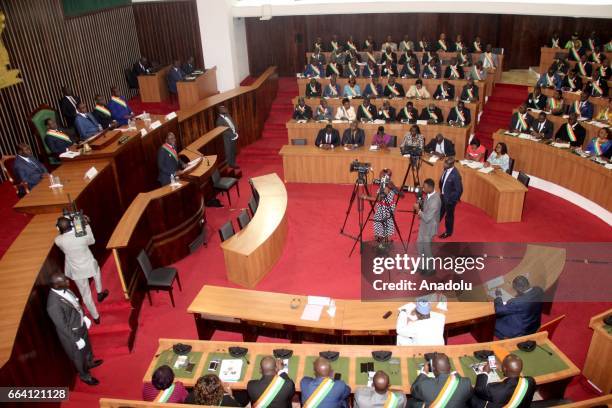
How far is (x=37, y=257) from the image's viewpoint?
6.47 m

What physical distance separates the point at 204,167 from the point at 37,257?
12.8 feet

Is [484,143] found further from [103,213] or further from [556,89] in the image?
[103,213]

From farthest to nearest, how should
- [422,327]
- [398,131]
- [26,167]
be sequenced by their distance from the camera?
[398,131]
[26,167]
[422,327]

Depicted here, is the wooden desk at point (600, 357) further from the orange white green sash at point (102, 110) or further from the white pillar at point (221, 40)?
the white pillar at point (221, 40)

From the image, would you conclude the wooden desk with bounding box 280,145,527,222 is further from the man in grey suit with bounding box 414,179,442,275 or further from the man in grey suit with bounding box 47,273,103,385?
the man in grey suit with bounding box 47,273,103,385

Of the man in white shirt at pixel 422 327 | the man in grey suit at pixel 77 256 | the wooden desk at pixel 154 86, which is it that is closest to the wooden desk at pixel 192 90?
the wooden desk at pixel 154 86

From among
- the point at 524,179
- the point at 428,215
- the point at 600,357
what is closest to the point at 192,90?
the point at 428,215

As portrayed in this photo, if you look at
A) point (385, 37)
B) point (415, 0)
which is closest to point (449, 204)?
point (415, 0)

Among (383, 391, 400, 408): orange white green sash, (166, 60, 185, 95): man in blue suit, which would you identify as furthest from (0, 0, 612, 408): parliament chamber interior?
(166, 60, 185, 95): man in blue suit

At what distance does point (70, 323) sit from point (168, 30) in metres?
11.6

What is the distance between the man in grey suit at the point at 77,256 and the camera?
260 inches

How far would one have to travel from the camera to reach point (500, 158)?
10281mm

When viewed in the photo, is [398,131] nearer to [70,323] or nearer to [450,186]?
[450,186]

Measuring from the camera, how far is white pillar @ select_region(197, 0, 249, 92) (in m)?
15.1
